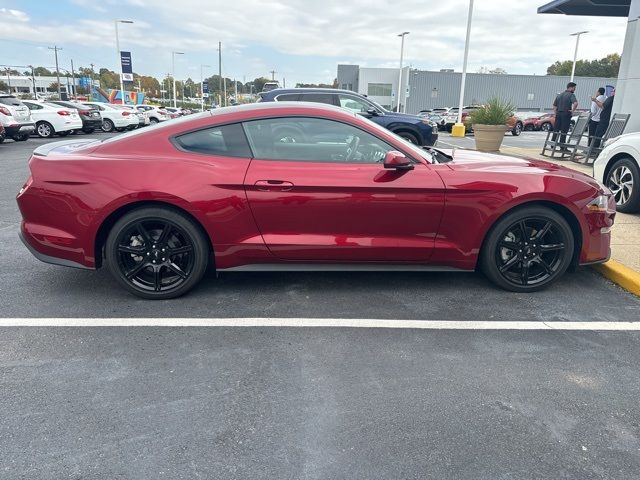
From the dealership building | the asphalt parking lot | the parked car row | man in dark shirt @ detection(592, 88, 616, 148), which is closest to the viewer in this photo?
the asphalt parking lot

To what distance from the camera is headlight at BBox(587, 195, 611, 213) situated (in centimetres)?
396

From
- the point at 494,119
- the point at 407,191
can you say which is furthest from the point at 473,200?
the point at 494,119

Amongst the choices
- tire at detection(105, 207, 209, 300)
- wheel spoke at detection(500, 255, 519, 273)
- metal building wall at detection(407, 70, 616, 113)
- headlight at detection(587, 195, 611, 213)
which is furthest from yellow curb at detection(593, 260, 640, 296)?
metal building wall at detection(407, 70, 616, 113)

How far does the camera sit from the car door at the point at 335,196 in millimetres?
3691

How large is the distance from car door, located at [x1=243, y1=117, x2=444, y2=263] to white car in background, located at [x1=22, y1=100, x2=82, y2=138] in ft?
61.2

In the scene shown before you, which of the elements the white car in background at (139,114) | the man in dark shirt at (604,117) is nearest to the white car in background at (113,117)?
the white car in background at (139,114)

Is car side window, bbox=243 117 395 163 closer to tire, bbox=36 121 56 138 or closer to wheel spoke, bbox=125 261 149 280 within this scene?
wheel spoke, bbox=125 261 149 280

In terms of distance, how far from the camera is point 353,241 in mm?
3816

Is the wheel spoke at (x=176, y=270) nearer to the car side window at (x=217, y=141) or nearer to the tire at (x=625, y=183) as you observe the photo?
the car side window at (x=217, y=141)

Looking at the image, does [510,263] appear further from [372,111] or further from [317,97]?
[317,97]

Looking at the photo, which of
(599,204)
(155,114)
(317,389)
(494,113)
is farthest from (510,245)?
(155,114)

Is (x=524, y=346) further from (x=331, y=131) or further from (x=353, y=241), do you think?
(x=331, y=131)

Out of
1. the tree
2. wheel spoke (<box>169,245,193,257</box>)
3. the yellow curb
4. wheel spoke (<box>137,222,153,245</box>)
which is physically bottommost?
the yellow curb

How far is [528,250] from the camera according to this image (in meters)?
4.01
